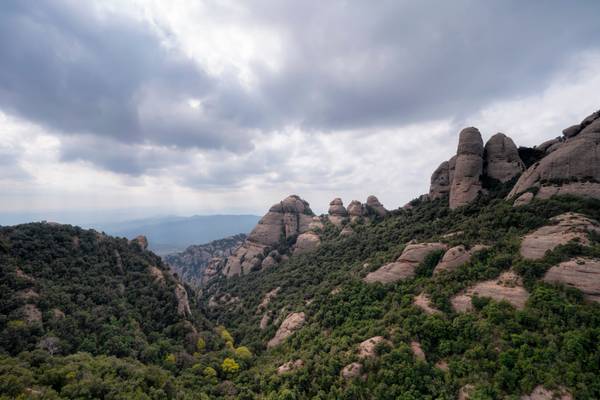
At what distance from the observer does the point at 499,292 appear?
83.5ft

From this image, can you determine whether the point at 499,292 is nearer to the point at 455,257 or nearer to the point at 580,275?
the point at 580,275

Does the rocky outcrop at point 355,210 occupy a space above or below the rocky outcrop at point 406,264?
above

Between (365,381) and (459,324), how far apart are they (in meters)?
10.2

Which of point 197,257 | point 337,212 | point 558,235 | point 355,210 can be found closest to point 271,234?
point 337,212

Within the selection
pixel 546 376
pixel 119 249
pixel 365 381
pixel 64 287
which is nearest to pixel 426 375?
pixel 365 381

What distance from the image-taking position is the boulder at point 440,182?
57.5m

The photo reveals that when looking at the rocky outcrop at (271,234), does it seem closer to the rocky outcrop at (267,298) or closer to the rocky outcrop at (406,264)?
the rocky outcrop at (267,298)

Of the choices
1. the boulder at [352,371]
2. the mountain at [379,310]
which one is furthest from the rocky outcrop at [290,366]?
the boulder at [352,371]

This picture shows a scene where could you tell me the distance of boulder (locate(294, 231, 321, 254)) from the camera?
72.9 m

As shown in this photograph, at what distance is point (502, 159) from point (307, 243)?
4821cm

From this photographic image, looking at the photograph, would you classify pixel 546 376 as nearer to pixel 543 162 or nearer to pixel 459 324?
pixel 459 324

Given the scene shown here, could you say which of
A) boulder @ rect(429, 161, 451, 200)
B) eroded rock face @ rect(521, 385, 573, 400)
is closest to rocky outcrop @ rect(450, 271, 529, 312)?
eroded rock face @ rect(521, 385, 573, 400)

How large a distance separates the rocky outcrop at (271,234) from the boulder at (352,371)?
5123cm

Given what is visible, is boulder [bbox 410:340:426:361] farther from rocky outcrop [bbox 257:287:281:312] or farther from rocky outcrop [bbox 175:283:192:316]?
rocky outcrop [bbox 175:283:192:316]
